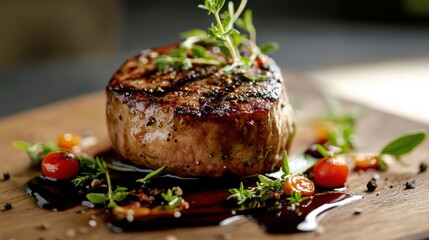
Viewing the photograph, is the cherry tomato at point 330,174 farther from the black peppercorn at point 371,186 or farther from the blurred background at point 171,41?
the blurred background at point 171,41

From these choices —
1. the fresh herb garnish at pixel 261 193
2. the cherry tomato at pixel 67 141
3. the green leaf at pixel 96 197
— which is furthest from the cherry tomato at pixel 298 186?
the cherry tomato at pixel 67 141

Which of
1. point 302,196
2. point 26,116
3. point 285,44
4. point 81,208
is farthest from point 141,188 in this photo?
point 285,44

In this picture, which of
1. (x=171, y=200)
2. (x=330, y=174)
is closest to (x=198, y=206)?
(x=171, y=200)

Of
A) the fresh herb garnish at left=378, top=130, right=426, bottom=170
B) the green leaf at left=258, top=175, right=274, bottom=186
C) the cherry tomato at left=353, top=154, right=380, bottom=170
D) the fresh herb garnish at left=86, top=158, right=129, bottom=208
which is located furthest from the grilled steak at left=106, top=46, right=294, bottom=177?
the fresh herb garnish at left=378, top=130, right=426, bottom=170

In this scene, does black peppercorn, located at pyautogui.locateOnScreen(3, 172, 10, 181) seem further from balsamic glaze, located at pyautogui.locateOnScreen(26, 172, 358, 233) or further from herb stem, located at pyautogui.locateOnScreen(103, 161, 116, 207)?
herb stem, located at pyautogui.locateOnScreen(103, 161, 116, 207)

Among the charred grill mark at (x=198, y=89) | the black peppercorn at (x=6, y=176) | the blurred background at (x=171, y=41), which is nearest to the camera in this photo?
the charred grill mark at (x=198, y=89)

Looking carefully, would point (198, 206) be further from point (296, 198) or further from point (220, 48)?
point (220, 48)
